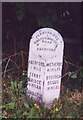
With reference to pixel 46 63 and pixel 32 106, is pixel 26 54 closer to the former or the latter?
pixel 46 63

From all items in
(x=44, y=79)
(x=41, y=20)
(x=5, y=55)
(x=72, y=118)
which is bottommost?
(x=72, y=118)

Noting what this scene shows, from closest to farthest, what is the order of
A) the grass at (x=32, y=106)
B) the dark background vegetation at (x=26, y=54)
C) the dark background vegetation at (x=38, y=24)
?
the grass at (x=32, y=106) < the dark background vegetation at (x=26, y=54) < the dark background vegetation at (x=38, y=24)

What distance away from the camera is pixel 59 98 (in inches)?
149

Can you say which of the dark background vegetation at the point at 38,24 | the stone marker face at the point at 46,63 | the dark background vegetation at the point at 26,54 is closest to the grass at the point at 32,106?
the dark background vegetation at the point at 26,54

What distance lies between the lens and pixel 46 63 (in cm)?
363

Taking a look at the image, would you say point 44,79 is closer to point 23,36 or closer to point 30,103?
point 30,103

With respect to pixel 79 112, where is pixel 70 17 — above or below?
above

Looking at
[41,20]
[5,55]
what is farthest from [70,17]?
[5,55]

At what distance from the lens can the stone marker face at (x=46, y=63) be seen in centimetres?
364

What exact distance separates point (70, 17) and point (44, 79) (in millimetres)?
1211

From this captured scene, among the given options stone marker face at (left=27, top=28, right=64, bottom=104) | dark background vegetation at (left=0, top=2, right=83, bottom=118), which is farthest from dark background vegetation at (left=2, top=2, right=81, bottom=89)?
stone marker face at (left=27, top=28, right=64, bottom=104)

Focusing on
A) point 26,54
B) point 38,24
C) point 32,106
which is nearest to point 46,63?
point 32,106

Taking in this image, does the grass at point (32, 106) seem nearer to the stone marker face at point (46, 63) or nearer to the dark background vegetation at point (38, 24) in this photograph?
the stone marker face at point (46, 63)

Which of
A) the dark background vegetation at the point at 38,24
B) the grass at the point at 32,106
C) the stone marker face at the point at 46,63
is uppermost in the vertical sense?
the dark background vegetation at the point at 38,24
